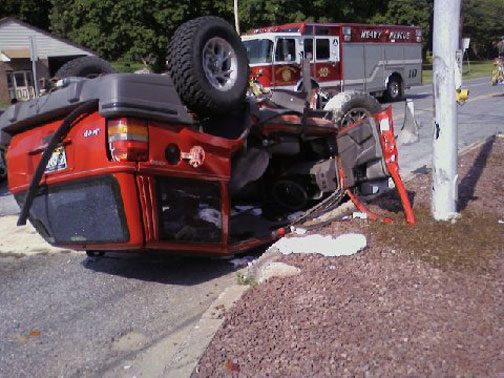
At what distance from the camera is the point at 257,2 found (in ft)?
109

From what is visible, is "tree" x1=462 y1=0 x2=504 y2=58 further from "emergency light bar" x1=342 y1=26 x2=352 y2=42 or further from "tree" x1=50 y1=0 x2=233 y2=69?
"emergency light bar" x1=342 y1=26 x2=352 y2=42

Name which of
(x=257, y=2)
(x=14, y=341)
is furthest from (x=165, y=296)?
(x=257, y=2)

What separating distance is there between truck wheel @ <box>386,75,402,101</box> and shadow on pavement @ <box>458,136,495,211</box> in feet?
48.0

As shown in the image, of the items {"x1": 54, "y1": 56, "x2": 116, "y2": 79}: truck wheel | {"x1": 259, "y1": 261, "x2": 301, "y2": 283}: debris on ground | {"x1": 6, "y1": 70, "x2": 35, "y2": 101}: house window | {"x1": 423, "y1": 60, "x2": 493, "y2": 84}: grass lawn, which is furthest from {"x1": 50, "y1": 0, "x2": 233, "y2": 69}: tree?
{"x1": 259, "y1": 261, "x2": 301, "y2": 283}: debris on ground

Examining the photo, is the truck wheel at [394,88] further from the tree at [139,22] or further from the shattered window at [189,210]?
the shattered window at [189,210]

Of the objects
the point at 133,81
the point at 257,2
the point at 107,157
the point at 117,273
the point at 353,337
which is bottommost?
the point at 117,273

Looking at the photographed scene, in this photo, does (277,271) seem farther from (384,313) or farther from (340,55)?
(340,55)

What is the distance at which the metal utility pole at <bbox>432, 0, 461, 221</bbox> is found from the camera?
5320 mm

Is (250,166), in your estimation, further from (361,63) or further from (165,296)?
(361,63)

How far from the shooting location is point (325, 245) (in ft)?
16.4

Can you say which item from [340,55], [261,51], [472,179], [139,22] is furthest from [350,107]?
[139,22]

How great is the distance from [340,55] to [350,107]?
14178mm

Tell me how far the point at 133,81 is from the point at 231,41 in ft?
4.07

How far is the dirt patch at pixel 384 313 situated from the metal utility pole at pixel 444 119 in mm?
240
